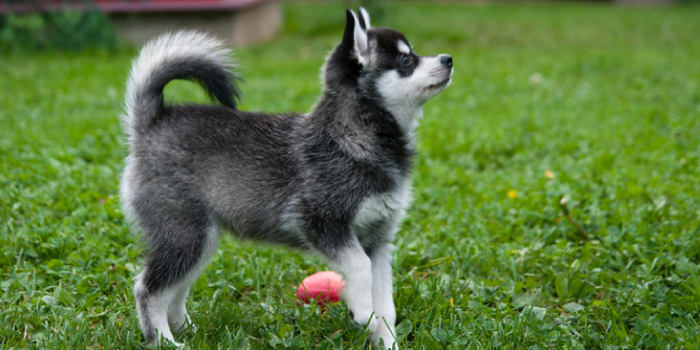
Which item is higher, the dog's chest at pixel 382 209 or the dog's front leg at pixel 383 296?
the dog's chest at pixel 382 209

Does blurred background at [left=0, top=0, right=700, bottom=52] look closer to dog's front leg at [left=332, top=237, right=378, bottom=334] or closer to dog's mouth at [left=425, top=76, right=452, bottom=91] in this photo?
dog's mouth at [left=425, top=76, right=452, bottom=91]

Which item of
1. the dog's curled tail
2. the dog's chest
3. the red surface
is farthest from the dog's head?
the red surface

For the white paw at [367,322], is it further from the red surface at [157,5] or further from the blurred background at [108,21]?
the red surface at [157,5]

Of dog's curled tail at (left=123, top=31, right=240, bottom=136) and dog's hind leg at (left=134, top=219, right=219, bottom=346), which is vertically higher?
dog's curled tail at (left=123, top=31, right=240, bottom=136)

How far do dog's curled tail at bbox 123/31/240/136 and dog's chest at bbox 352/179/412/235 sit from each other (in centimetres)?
95

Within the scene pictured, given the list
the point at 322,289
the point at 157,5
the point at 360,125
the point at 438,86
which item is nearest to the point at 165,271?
the point at 322,289

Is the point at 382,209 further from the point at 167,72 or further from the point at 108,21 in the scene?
the point at 108,21

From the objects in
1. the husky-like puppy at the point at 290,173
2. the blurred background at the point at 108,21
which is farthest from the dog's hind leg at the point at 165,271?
the blurred background at the point at 108,21

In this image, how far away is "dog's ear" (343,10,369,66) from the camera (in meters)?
2.85

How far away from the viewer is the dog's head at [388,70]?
2900 mm

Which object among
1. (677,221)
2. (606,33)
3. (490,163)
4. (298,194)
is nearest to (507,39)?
(606,33)

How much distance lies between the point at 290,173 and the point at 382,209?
0.46 m

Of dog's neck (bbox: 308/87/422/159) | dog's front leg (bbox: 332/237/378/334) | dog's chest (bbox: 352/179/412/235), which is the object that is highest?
dog's neck (bbox: 308/87/422/159)

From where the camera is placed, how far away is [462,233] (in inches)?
Answer: 161
